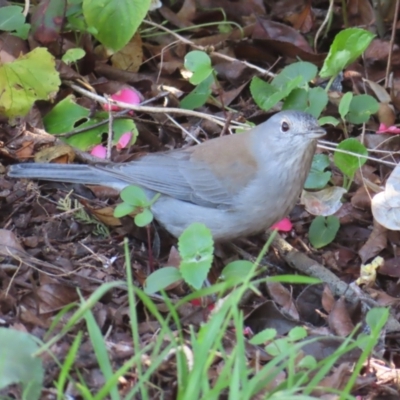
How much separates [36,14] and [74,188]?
1.48 meters

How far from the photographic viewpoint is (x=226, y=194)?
4738 mm

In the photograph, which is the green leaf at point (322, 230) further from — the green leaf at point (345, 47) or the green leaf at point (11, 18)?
the green leaf at point (11, 18)

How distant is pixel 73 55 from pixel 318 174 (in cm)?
192

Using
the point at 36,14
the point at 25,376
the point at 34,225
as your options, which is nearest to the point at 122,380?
the point at 25,376

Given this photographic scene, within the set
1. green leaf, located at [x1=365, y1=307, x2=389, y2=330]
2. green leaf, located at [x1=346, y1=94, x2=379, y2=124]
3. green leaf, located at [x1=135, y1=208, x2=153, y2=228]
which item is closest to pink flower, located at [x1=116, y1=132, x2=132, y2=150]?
green leaf, located at [x1=135, y1=208, x2=153, y2=228]

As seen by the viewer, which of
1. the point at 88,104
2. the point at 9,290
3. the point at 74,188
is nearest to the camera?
the point at 9,290

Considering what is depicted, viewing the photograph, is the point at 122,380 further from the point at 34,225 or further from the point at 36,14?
the point at 36,14

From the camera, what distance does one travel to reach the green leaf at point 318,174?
4.93 m

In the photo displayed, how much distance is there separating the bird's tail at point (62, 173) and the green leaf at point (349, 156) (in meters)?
1.33

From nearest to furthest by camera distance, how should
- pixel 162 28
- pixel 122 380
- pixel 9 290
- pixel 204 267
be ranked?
pixel 122 380
pixel 204 267
pixel 9 290
pixel 162 28

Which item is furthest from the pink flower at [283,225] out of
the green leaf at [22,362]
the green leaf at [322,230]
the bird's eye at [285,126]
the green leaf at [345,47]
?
the green leaf at [22,362]

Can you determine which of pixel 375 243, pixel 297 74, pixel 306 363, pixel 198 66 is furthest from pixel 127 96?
pixel 306 363

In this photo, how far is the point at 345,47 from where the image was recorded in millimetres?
5293

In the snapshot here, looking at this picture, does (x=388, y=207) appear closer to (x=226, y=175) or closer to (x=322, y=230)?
(x=322, y=230)
